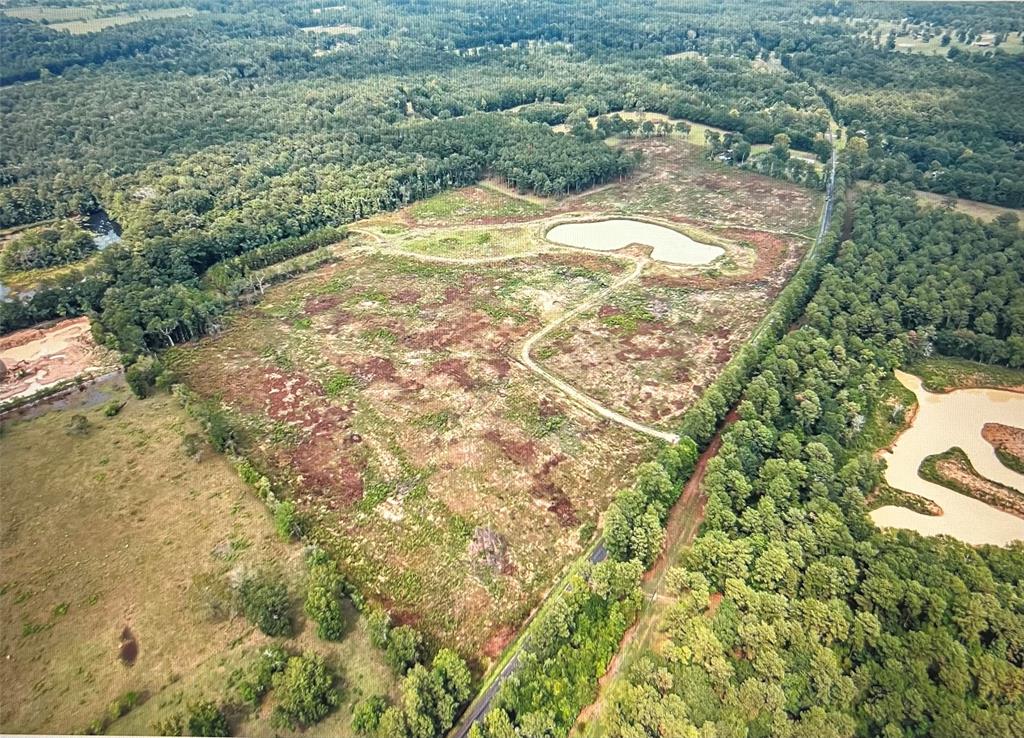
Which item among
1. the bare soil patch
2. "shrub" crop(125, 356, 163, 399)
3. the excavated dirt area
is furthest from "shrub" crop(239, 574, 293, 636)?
the bare soil patch

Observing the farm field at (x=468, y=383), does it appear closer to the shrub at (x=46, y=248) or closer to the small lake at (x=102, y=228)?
the shrub at (x=46, y=248)

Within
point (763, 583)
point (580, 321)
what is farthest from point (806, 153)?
point (763, 583)

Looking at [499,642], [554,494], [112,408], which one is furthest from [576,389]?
[112,408]

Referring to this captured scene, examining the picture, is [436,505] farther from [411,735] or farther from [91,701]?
[91,701]

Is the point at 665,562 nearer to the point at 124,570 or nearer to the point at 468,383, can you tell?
the point at 468,383

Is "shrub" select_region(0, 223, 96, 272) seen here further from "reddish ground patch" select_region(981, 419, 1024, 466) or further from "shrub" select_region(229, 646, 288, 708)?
"reddish ground patch" select_region(981, 419, 1024, 466)

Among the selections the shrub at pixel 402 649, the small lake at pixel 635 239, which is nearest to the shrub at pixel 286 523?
the shrub at pixel 402 649
